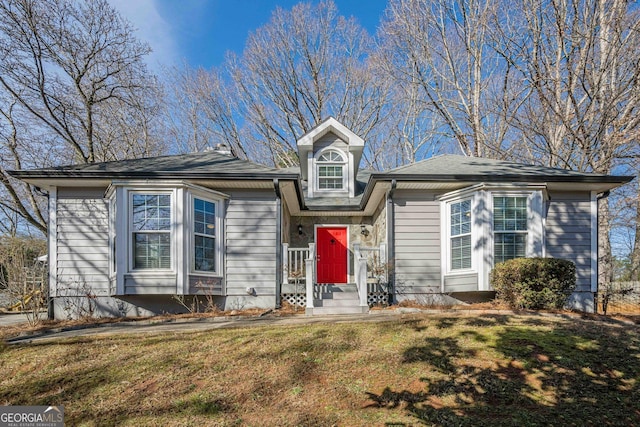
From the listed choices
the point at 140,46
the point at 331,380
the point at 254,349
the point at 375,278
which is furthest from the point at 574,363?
the point at 140,46

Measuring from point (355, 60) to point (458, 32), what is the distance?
19.5 ft

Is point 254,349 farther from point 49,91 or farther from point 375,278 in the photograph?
point 49,91

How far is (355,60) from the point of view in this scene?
2139cm

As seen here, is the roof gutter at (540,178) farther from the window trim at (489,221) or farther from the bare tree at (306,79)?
the bare tree at (306,79)

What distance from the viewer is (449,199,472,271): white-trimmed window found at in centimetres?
855

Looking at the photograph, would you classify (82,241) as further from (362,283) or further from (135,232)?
(362,283)

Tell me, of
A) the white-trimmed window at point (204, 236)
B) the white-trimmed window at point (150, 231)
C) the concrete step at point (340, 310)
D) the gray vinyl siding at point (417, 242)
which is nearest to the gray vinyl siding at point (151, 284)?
the white-trimmed window at point (150, 231)

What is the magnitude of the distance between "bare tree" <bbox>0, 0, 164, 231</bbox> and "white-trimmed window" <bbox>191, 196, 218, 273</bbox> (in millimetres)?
9239

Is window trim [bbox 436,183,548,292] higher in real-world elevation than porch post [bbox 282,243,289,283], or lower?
higher

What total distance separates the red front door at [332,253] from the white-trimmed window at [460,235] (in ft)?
12.3

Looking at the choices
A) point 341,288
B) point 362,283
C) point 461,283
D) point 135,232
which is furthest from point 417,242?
point 135,232

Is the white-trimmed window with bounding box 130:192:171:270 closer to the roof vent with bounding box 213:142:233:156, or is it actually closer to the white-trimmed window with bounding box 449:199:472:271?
the roof vent with bounding box 213:142:233:156

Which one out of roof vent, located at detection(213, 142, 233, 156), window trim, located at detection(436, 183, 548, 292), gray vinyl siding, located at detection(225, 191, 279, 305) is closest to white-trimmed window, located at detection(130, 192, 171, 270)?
gray vinyl siding, located at detection(225, 191, 279, 305)

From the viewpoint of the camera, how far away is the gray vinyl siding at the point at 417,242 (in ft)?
29.3
